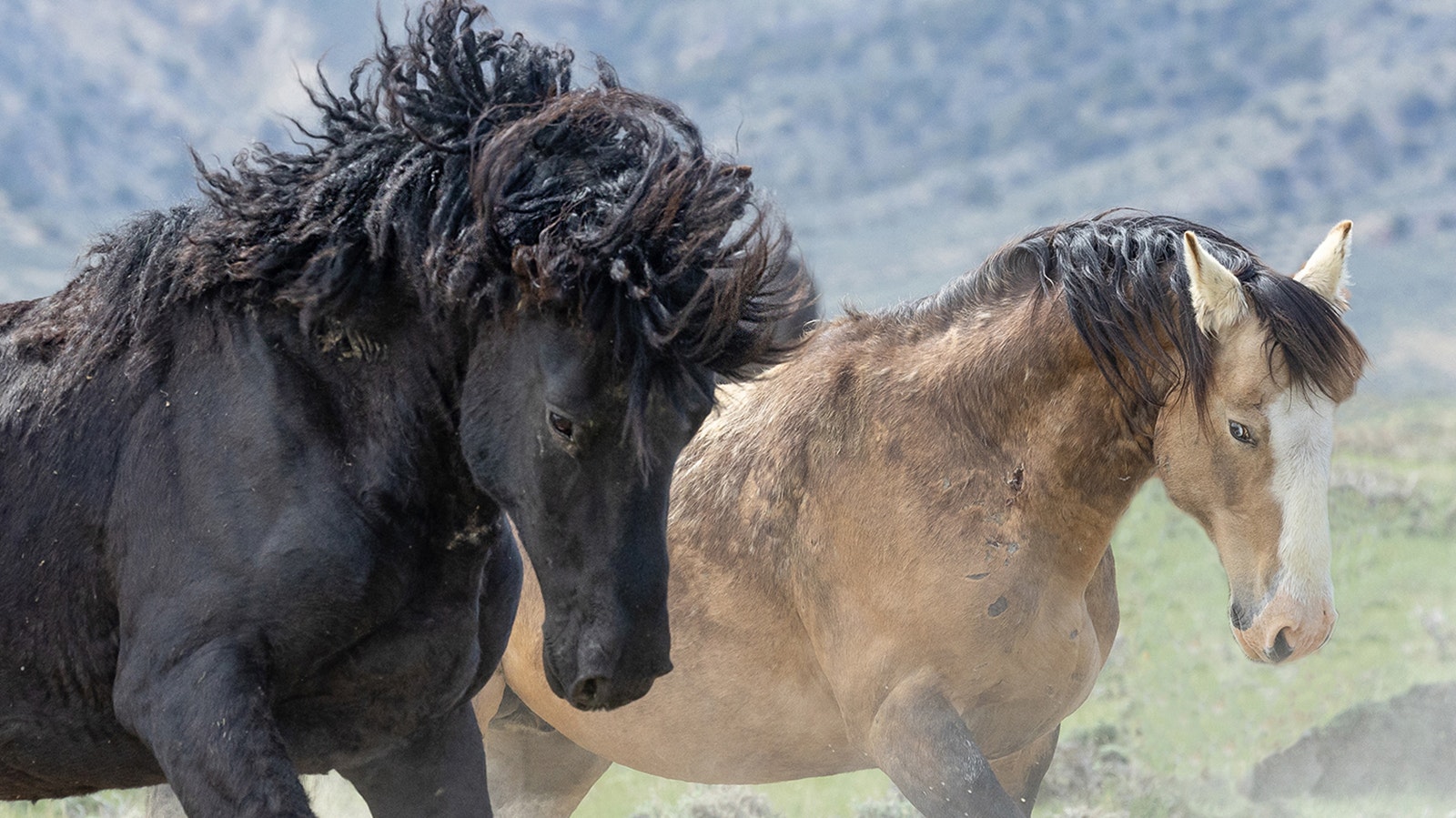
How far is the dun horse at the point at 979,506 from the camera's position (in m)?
4.04

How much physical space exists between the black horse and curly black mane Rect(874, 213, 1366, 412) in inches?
59.9

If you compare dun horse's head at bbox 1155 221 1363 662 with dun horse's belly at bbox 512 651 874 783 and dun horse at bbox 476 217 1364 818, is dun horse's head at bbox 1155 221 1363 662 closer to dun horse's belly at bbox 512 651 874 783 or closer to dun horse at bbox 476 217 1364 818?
dun horse at bbox 476 217 1364 818

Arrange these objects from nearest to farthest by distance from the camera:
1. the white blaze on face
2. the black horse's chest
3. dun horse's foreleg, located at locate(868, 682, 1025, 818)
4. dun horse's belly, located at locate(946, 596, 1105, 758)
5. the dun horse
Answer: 1. the black horse's chest
2. the white blaze on face
3. the dun horse
4. dun horse's foreleg, located at locate(868, 682, 1025, 818)
5. dun horse's belly, located at locate(946, 596, 1105, 758)

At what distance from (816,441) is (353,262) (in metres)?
2.27

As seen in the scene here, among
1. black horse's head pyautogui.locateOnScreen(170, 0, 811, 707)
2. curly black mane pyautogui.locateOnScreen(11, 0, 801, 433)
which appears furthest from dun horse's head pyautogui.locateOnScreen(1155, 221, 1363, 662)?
black horse's head pyautogui.locateOnScreen(170, 0, 811, 707)

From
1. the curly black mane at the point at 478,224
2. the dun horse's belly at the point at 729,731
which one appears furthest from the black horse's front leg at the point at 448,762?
the dun horse's belly at the point at 729,731

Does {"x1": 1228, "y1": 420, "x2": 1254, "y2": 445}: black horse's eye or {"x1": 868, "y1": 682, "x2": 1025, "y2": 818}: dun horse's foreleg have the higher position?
{"x1": 1228, "y1": 420, "x2": 1254, "y2": 445}: black horse's eye

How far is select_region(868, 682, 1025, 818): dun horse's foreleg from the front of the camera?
435 centimetres

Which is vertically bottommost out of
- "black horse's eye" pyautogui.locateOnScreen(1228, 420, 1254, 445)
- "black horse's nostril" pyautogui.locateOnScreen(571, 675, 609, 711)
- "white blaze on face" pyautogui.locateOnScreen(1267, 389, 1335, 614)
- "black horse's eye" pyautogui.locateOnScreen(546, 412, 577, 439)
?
"white blaze on face" pyautogui.locateOnScreen(1267, 389, 1335, 614)

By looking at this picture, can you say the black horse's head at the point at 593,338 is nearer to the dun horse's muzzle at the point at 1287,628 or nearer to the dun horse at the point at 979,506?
the dun horse at the point at 979,506

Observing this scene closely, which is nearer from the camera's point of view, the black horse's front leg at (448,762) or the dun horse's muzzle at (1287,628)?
the black horse's front leg at (448,762)

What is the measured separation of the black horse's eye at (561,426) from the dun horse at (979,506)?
193cm

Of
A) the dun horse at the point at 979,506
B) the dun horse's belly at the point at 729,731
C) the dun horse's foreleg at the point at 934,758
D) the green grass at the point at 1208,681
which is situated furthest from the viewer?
the green grass at the point at 1208,681

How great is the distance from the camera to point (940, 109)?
77938 mm
